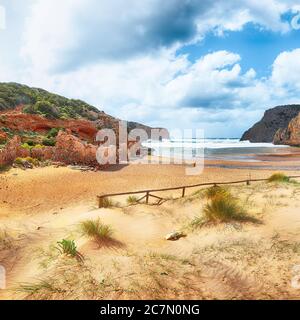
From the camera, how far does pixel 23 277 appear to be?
21.2 feet

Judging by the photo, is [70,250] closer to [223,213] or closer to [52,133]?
[223,213]

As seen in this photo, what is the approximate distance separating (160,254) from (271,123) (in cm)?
12935

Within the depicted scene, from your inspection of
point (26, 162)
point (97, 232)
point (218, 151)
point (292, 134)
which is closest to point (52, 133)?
point (26, 162)

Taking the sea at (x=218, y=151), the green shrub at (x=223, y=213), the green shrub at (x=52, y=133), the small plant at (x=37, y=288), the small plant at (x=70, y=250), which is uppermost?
the green shrub at (x=52, y=133)

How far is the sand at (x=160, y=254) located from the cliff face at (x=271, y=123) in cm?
11714

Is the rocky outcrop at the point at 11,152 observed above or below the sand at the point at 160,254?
above

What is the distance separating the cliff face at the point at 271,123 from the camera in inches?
4759

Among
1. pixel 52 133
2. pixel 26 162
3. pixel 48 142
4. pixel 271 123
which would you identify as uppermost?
pixel 271 123

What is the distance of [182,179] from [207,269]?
14593 millimetres

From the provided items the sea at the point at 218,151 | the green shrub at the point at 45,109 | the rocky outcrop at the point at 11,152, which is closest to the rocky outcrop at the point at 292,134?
the sea at the point at 218,151

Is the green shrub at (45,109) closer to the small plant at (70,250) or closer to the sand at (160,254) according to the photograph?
the sand at (160,254)

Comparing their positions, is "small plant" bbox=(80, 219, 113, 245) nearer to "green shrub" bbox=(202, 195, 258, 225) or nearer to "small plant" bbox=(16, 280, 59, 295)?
"small plant" bbox=(16, 280, 59, 295)

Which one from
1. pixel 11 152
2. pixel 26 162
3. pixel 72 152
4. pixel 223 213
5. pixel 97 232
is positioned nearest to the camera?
pixel 97 232

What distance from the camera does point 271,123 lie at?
12444 cm
